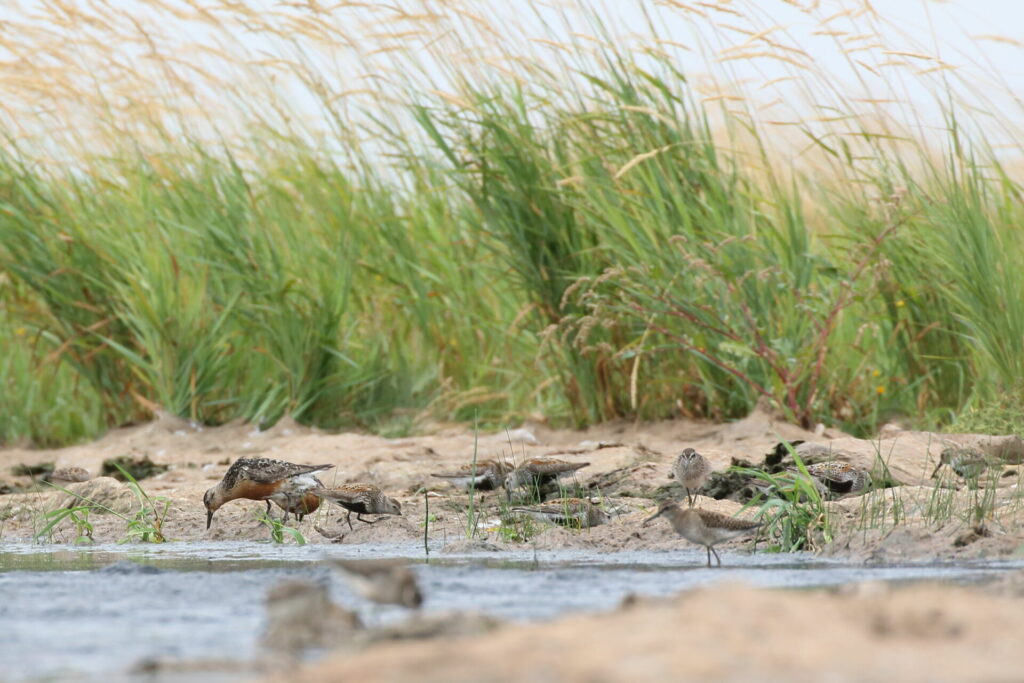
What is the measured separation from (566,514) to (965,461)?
1.65 m

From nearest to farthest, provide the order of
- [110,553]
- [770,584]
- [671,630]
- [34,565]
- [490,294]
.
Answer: [671,630], [770,584], [34,565], [110,553], [490,294]

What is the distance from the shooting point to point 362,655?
7.64 feet

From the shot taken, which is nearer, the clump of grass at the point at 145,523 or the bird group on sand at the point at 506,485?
the bird group on sand at the point at 506,485

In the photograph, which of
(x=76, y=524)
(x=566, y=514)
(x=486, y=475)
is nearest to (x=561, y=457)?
(x=486, y=475)

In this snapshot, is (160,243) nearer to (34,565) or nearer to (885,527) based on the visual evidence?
(34,565)

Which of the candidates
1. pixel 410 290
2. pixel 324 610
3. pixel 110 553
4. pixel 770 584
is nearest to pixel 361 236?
pixel 410 290

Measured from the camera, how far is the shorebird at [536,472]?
5578 mm

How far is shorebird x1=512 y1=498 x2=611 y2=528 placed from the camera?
16.8ft

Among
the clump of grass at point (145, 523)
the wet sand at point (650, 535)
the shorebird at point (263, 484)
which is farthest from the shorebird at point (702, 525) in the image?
the clump of grass at point (145, 523)

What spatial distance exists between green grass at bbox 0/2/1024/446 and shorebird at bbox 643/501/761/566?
2.47 m

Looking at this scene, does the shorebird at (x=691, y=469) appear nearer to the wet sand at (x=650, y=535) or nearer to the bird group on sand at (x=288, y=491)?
the wet sand at (x=650, y=535)

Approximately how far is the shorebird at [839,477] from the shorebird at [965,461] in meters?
0.36

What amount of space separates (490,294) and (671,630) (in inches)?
257

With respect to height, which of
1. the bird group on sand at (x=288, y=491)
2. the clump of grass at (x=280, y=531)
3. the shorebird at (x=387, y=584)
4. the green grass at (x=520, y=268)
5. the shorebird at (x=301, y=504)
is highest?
the green grass at (x=520, y=268)
